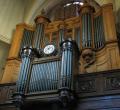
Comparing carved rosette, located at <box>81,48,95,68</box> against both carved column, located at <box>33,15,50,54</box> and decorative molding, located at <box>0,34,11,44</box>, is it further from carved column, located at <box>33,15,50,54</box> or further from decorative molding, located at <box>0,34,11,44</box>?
decorative molding, located at <box>0,34,11,44</box>

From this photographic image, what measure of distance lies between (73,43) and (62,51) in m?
0.42

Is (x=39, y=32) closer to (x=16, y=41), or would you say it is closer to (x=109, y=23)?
(x=16, y=41)

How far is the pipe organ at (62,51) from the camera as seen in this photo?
7.20 meters

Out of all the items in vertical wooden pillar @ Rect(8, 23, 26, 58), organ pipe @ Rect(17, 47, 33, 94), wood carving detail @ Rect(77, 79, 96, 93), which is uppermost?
vertical wooden pillar @ Rect(8, 23, 26, 58)

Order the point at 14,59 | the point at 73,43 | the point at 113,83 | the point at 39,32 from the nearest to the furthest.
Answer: the point at 113,83 → the point at 73,43 → the point at 14,59 → the point at 39,32

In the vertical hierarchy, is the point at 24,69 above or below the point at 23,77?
above

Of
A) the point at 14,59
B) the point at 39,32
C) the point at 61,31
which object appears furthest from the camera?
the point at 39,32

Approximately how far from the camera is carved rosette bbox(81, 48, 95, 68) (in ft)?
25.7

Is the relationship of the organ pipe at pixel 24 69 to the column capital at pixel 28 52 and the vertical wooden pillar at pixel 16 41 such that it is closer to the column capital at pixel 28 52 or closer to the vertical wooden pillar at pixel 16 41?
the column capital at pixel 28 52

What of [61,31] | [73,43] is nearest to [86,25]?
[61,31]

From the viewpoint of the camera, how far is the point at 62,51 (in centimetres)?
757

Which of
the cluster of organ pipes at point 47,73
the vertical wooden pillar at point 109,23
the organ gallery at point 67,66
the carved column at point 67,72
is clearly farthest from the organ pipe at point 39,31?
the vertical wooden pillar at point 109,23

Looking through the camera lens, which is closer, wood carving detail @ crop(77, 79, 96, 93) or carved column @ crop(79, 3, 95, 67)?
wood carving detail @ crop(77, 79, 96, 93)

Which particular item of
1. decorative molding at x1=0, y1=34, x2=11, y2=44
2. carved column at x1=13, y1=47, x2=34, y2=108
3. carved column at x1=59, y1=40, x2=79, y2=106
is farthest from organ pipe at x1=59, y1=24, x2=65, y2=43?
decorative molding at x1=0, y1=34, x2=11, y2=44
